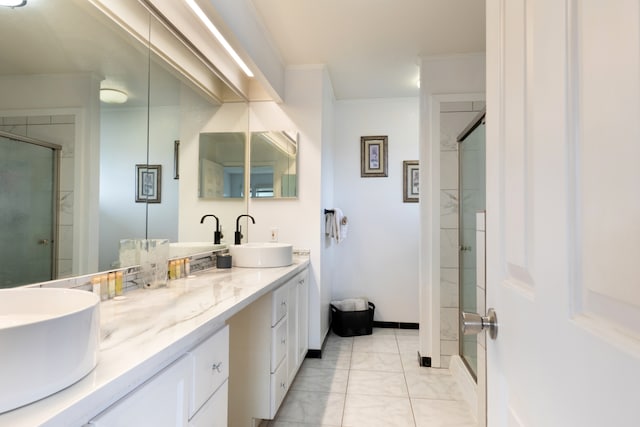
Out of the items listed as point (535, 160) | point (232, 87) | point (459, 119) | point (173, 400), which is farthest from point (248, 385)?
point (459, 119)

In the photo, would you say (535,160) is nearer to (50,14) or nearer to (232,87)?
(50,14)

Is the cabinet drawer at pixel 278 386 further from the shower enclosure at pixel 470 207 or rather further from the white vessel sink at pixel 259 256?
the shower enclosure at pixel 470 207

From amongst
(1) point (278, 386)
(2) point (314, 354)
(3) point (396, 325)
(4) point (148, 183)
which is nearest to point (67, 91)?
(4) point (148, 183)

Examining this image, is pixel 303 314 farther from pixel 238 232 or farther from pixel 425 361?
pixel 425 361

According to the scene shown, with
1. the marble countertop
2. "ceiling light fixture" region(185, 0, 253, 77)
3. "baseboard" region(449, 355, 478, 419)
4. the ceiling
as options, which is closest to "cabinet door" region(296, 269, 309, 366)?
the marble countertop

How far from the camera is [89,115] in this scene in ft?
4.02

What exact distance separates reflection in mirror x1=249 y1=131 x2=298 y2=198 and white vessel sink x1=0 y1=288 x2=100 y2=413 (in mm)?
2093

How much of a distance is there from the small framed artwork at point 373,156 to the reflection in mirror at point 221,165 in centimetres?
137

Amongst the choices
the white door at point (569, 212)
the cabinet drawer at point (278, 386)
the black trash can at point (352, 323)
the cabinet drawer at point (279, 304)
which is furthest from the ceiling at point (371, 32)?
the black trash can at point (352, 323)

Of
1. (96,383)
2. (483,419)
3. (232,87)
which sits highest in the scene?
(232,87)

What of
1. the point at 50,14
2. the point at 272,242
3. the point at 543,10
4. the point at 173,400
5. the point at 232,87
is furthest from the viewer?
the point at 272,242

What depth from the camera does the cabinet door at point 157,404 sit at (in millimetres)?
609

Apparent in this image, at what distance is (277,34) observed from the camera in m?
2.26

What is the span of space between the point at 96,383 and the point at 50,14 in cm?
119
